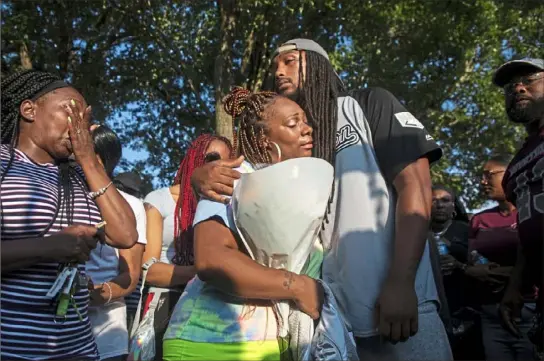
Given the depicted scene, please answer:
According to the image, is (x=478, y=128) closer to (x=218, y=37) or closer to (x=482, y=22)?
(x=482, y=22)

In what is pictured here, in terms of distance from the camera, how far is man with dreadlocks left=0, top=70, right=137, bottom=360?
240cm

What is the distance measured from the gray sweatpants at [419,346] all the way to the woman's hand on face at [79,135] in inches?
51.9

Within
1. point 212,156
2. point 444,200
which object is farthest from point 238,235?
point 444,200

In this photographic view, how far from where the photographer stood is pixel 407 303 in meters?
2.30

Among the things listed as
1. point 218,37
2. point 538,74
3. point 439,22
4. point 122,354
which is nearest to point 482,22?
point 439,22

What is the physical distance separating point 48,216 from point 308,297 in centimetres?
106

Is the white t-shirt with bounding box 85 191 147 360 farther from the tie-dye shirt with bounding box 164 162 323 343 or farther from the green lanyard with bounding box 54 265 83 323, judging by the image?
the tie-dye shirt with bounding box 164 162 323 343

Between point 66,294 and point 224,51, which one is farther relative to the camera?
point 224,51

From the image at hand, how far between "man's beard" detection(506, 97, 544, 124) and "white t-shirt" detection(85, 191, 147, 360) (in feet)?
7.17

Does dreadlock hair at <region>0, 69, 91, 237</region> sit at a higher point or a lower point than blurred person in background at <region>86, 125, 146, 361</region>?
higher

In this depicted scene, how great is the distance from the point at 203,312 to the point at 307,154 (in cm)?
72

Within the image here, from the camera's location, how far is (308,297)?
227cm

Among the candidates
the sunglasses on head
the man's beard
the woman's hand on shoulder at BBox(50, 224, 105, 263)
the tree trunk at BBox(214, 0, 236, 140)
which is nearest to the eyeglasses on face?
the man's beard

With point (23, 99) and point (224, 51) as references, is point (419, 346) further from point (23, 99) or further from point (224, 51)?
point (224, 51)
